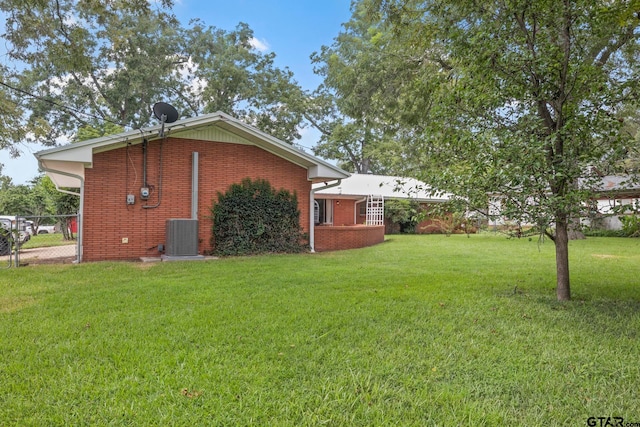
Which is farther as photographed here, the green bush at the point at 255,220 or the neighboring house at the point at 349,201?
the neighboring house at the point at 349,201

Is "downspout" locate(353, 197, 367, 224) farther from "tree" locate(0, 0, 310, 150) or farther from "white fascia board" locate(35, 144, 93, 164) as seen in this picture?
"white fascia board" locate(35, 144, 93, 164)

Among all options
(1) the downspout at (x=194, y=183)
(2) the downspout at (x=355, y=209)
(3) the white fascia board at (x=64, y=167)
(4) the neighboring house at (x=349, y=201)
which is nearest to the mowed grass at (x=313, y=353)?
(3) the white fascia board at (x=64, y=167)

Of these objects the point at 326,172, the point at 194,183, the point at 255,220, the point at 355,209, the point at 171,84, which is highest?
the point at 171,84

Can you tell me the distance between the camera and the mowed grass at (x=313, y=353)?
236 centimetres

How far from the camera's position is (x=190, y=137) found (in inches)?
405

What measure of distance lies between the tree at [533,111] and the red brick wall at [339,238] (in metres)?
7.61

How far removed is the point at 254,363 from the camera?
9.81 ft

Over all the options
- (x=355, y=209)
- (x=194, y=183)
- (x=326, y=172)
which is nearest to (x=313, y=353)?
(x=194, y=183)

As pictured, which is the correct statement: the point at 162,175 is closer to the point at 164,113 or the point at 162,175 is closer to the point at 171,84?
the point at 164,113

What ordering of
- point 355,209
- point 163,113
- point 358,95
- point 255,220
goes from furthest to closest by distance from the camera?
1. point 355,209
2. point 358,95
3. point 255,220
4. point 163,113

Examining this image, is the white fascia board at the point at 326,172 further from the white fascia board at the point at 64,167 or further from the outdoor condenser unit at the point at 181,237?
the white fascia board at the point at 64,167

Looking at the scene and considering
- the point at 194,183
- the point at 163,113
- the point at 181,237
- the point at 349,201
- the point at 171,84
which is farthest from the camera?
the point at 171,84

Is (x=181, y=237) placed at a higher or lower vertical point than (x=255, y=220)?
lower

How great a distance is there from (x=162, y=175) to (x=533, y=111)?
8.80 metres
